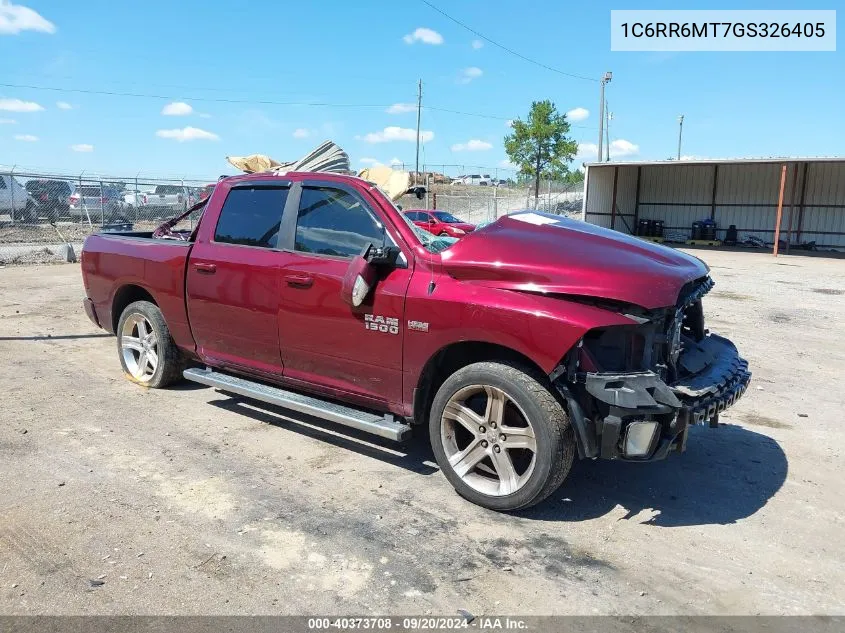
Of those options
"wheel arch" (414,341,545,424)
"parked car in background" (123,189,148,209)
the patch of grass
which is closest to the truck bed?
"wheel arch" (414,341,545,424)

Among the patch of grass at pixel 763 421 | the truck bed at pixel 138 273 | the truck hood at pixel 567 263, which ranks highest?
the truck hood at pixel 567 263

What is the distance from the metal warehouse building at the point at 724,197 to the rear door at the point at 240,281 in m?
24.6

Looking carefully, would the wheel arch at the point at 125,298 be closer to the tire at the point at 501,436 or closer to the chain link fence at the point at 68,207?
the tire at the point at 501,436

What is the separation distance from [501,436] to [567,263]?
1046 millimetres

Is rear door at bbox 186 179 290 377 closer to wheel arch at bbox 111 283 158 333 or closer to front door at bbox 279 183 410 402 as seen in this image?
front door at bbox 279 183 410 402


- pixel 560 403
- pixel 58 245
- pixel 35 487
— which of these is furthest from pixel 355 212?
pixel 58 245

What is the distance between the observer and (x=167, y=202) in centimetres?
2609

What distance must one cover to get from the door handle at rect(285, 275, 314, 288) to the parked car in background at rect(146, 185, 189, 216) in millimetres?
22760

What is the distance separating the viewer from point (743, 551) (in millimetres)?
3357

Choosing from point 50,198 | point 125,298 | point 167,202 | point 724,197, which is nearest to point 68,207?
point 50,198

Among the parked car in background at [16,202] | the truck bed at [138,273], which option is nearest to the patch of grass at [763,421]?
the truck bed at [138,273]

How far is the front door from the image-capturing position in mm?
3984

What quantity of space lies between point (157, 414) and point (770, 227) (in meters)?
32.0

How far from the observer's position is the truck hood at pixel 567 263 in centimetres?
339
